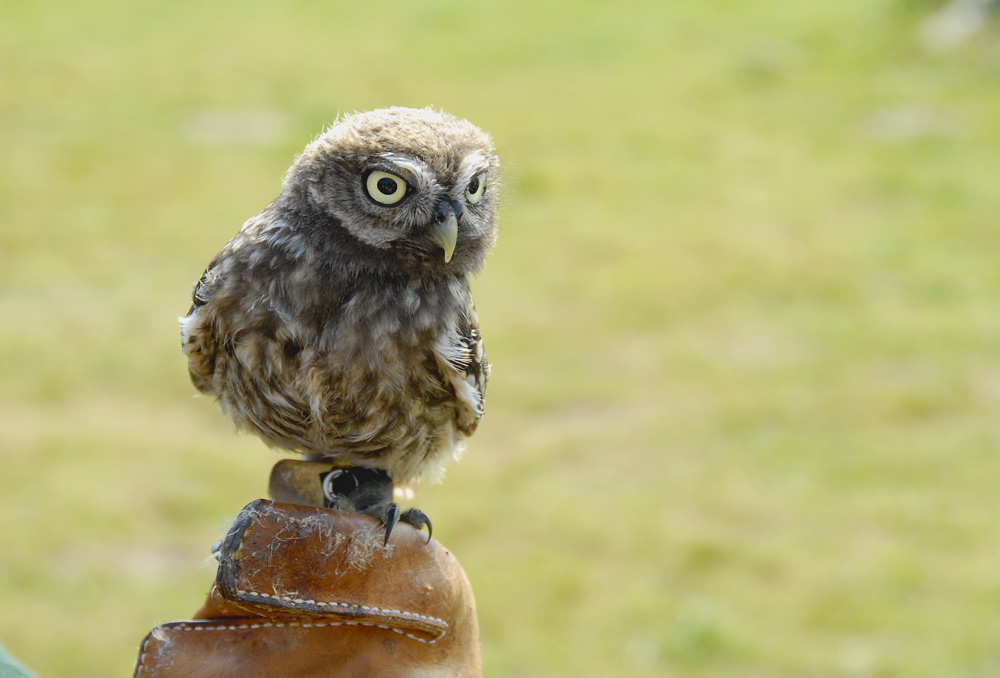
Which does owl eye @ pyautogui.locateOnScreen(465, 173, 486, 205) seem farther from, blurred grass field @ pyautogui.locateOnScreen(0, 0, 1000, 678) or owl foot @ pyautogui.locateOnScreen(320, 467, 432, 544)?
owl foot @ pyautogui.locateOnScreen(320, 467, 432, 544)

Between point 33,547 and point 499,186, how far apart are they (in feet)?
14.1

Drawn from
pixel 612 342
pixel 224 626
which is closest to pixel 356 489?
pixel 224 626

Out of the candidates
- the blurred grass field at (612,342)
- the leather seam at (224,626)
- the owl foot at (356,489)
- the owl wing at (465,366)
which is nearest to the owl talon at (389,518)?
the owl foot at (356,489)

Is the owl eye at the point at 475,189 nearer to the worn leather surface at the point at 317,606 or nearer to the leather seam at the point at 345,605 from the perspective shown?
the worn leather surface at the point at 317,606

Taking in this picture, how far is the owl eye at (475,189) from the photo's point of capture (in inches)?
128

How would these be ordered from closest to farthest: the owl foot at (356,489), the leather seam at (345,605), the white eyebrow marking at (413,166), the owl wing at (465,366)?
the leather seam at (345,605)
the white eyebrow marking at (413,166)
the owl wing at (465,366)
the owl foot at (356,489)

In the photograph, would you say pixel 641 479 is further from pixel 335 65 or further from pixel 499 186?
pixel 335 65

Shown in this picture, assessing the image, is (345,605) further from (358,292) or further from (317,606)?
(358,292)

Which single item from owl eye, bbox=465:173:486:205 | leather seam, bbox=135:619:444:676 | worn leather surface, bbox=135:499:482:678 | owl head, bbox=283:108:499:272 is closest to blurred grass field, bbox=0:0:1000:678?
owl eye, bbox=465:173:486:205

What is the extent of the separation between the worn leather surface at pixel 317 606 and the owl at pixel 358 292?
0.14 metres

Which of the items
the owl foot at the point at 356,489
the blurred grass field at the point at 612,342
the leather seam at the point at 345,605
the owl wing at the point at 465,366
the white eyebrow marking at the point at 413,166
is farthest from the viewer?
the blurred grass field at the point at 612,342

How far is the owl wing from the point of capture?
3.35 meters

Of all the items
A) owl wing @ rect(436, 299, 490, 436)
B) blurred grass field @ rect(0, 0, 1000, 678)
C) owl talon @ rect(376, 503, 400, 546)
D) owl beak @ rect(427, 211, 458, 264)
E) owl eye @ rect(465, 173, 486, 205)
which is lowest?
owl talon @ rect(376, 503, 400, 546)

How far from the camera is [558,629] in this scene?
6.11 metres
